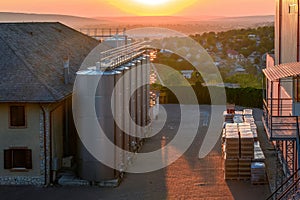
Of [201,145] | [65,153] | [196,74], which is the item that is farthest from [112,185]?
[196,74]

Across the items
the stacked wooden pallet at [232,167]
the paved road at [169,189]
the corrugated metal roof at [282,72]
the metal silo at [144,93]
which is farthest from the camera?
the metal silo at [144,93]

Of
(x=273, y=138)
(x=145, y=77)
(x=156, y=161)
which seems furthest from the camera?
(x=145, y=77)

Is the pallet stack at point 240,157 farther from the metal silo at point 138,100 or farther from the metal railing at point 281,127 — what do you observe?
the metal silo at point 138,100

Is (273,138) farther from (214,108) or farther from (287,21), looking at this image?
(214,108)

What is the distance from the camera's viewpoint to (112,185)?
829 inches

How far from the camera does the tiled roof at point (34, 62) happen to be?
835 inches

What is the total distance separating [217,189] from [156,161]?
16.5 feet

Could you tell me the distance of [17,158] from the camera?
21.6 meters

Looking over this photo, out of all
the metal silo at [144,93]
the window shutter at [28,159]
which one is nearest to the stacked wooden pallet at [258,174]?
the window shutter at [28,159]

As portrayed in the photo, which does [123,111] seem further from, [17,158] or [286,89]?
[286,89]

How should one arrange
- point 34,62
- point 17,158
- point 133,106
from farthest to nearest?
1. point 133,106
2. point 34,62
3. point 17,158

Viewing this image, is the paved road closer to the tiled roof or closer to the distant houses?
the distant houses

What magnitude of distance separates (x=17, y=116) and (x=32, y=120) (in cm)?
60

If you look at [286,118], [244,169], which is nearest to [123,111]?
[244,169]
